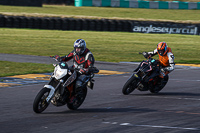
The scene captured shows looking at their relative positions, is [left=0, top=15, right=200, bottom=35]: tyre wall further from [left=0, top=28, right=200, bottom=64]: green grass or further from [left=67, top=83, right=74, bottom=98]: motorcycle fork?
[left=67, top=83, right=74, bottom=98]: motorcycle fork

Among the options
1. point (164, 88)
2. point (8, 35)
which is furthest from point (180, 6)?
point (164, 88)

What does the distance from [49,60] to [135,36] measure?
18485mm

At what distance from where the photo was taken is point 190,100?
486 inches

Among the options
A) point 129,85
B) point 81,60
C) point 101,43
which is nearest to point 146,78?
point 129,85

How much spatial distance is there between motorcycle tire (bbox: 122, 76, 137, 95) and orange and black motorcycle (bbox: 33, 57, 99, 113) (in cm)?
263

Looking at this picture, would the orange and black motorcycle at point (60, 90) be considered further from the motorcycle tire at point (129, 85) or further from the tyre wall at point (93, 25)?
the tyre wall at point (93, 25)

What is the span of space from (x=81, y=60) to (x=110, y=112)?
1557 millimetres

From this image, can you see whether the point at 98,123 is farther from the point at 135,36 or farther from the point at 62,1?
the point at 62,1

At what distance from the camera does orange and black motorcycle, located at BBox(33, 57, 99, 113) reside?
980 cm

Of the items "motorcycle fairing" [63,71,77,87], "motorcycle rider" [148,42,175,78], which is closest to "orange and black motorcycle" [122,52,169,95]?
"motorcycle rider" [148,42,175,78]

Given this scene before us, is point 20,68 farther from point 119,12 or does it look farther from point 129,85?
point 119,12

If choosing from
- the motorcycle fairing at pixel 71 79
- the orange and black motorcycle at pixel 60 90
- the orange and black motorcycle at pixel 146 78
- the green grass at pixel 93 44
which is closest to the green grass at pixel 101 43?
the green grass at pixel 93 44

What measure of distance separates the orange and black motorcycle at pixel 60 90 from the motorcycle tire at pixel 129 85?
2.63 m

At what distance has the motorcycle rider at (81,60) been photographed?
411 inches
